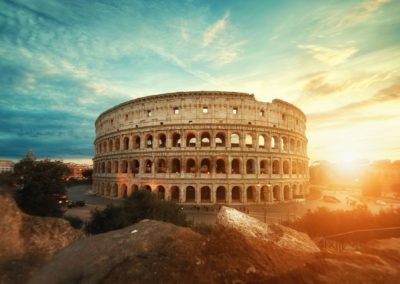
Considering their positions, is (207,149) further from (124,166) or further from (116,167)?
(116,167)

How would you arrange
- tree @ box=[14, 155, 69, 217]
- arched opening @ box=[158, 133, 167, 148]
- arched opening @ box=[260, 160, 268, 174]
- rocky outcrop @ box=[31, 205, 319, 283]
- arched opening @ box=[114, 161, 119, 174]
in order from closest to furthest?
rocky outcrop @ box=[31, 205, 319, 283], tree @ box=[14, 155, 69, 217], arched opening @ box=[158, 133, 167, 148], arched opening @ box=[260, 160, 268, 174], arched opening @ box=[114, 161, 119, 174]

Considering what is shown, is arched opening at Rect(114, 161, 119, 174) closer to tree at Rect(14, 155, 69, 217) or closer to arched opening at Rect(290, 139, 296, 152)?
tree at Rect(14, 155, 69, 217)

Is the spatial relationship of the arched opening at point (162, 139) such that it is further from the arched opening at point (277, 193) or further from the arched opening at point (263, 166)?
the arched opening at point (277, 193)

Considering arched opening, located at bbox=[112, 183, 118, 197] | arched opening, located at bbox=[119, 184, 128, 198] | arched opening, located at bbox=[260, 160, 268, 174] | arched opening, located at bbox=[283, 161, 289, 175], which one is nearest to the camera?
arched opening, located at bbox=[260, 160, 268, 174]

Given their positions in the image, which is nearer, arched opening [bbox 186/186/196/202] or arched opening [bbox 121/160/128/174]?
arched opening [bbox 186/186/196/202]

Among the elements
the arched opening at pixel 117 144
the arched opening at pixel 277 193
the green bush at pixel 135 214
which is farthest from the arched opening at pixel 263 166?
the arched opening at pixel 117 144

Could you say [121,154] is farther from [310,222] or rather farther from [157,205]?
[310,222]

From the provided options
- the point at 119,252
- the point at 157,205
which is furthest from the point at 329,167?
the point at 119,252

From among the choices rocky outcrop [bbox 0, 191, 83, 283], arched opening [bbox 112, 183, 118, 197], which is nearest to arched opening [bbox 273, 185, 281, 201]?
arched opening [bbox 112, 183, 118, 197]

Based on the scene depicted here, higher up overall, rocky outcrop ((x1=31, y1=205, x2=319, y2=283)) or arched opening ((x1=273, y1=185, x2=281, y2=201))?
rocky outcrop ((x1=31, y1=205, x2=319, y2=283))
